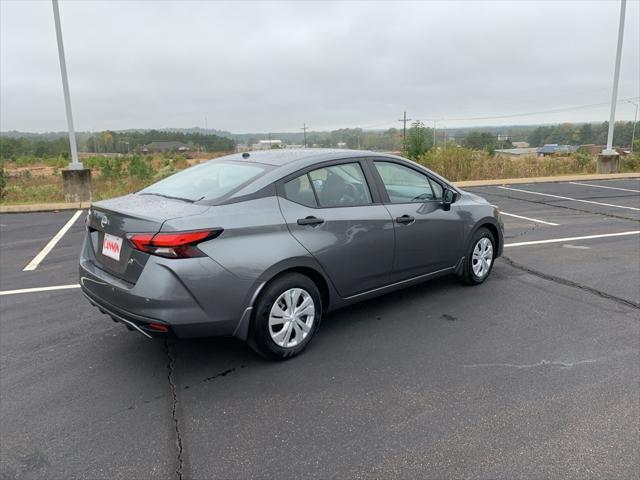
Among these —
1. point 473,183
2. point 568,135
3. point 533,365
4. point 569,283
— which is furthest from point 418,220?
point 568,135

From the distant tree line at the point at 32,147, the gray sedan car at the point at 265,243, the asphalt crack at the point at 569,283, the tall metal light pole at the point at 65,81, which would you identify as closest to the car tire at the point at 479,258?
the gray sedan car at the point at 265,243

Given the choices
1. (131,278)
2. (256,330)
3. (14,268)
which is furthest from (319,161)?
(14,268)

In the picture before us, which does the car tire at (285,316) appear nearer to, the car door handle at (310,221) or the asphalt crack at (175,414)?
the car door handle at (310,221)

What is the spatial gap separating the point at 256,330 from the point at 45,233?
23.2 ft

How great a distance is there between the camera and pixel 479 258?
5445 millimetres

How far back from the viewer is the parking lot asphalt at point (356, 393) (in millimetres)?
2625

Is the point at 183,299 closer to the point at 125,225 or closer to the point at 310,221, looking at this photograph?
the point at 125,225

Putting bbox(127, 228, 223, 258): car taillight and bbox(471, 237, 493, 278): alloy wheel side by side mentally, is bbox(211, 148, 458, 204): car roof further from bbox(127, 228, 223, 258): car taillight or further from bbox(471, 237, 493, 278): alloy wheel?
bbox(471, 237, 493, 278): alloy wheel

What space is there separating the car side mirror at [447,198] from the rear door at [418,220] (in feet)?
0.12

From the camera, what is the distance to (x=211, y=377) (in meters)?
3.53

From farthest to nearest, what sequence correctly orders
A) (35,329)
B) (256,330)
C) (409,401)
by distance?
(35,329) < (256,330) < (409,401)

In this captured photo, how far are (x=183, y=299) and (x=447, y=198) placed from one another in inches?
114

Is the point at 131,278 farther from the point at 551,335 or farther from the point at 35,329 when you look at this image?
the point at 551,335

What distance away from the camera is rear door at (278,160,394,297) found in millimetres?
3762
